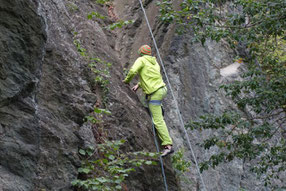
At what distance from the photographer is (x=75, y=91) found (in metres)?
5.27

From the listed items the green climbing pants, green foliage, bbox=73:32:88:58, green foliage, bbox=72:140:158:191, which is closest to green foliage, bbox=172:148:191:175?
the green climbing pants

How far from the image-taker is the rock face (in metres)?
3.32

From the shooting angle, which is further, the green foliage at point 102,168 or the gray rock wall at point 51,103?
the green foliage at point 102,168

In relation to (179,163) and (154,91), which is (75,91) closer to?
(154,91)

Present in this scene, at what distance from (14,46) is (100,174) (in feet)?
7.46

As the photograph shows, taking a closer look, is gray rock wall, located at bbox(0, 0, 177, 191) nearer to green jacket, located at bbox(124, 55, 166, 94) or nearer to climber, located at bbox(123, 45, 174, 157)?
climber, located at bbox(123, 45, 174, 157)

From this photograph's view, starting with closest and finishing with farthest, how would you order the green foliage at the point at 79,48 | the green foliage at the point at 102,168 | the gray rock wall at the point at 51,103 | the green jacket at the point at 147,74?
the gray rock wall at the point at 51,103
the green foliage at the point at 102,168
the green foliage at the point at 79,48
the green jacket at the point at 147,74

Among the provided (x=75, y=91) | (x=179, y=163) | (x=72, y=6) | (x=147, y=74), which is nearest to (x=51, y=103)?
(x=75, y=91)

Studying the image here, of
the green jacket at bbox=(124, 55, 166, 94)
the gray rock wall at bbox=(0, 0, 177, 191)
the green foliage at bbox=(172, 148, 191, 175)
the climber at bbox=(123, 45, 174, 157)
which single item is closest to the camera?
the gray rock wall at bbox=(0, 0, 177, 191)

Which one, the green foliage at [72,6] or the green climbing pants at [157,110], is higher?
the green foliage at [72,6]

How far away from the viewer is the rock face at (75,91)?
332 centimetres

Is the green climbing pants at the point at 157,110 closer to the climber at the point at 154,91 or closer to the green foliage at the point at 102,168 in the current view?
the climber at the point at 154,91

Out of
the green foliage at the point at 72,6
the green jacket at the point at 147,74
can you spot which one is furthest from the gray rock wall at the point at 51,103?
the green jacket at the point at 147,74

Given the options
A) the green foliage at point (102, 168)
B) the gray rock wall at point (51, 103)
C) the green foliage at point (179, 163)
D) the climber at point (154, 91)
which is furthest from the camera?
the green foliage at point (179, 163)
